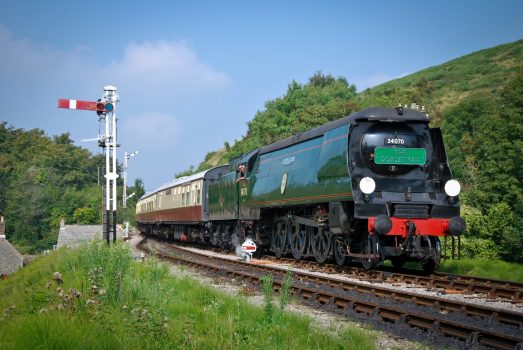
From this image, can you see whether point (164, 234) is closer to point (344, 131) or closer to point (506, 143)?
point (506, 143)

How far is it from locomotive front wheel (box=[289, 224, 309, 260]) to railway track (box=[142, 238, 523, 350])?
5200mm

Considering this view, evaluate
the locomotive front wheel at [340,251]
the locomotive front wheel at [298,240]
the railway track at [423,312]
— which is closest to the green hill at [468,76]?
the locomotive front wheel at [298,240]

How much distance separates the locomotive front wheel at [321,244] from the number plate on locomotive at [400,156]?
9.25 ft

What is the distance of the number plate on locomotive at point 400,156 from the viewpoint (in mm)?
14875

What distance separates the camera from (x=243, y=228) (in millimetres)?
24359

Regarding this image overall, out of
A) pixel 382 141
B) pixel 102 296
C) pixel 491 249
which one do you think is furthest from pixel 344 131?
pixel 491 249

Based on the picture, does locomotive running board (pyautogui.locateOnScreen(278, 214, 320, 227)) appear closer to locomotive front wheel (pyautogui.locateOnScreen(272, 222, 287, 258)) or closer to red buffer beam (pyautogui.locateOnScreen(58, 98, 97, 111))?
locomotive front wheel (pyautogui.locateOnScreen(272, 222, 287, 258))

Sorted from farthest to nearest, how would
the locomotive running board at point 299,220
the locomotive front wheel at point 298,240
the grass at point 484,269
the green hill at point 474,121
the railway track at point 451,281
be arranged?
1. the green hill at point 474,121
2. the locomotive front wheel at point 298,240
3. the locomotive running board at point 299,220
4. the grass at point 484,269
5. the railway track at point 451,281

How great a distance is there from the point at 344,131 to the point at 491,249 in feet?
41.9

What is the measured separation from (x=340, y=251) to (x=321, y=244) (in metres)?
1.56

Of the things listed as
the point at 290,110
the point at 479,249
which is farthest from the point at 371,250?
the point at 290,110

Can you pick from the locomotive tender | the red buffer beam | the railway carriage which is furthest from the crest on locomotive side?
the railway carriage

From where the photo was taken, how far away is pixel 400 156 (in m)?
15.0

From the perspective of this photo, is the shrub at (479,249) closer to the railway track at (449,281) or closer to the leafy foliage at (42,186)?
the railway track at (449,281)
